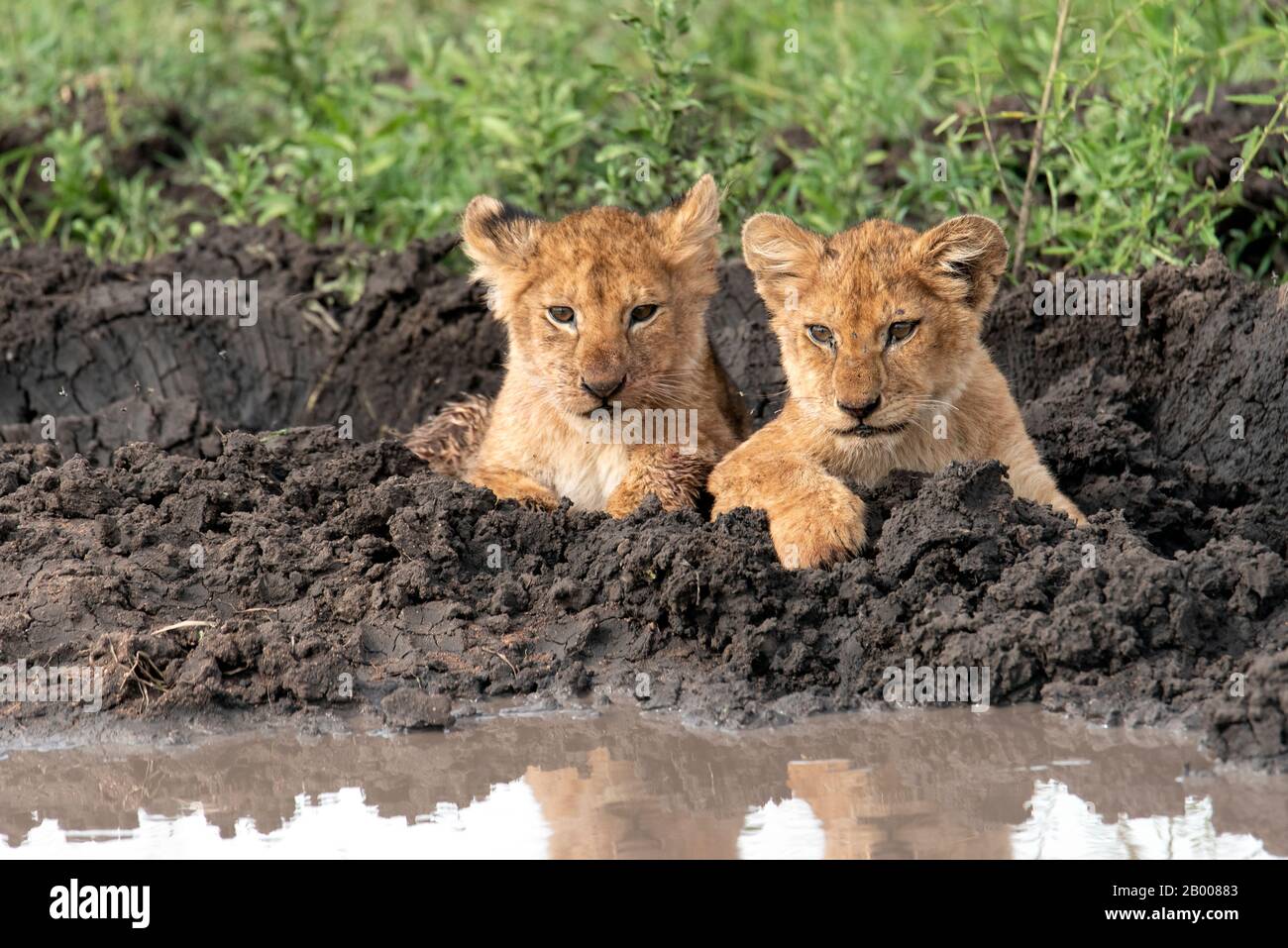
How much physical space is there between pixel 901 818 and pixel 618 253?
2.86 m

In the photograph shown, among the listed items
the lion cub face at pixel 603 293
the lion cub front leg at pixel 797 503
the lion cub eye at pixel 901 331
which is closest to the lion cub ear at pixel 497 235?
the lion cub face at pixel 603 293

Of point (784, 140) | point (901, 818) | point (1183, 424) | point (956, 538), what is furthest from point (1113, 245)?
point (901, 818)

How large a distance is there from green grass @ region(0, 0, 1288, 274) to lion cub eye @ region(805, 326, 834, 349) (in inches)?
82.9

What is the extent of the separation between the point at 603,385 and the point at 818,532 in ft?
3.35

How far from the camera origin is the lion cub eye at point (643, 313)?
638 centimetres

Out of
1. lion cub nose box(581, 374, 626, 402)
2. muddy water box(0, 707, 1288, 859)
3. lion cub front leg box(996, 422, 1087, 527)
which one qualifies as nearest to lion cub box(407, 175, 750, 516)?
lion cub nose box(581, 374, 626, 402)

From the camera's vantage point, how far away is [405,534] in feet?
19.4

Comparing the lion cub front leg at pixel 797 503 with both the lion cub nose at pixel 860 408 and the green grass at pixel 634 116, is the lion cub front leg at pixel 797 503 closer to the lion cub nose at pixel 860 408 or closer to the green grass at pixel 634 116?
the lion cub nose at pixel 860 408

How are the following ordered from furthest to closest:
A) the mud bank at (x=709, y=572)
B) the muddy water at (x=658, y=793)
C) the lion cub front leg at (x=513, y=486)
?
1. the lion cub front leg at (x=513, y=486)
2. the mud bank at (x=709, y=572)
3. the muddy water at (x=658, y=793)

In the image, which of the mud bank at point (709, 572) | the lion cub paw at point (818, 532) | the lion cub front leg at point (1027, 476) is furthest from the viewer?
the lion cub front leg at point (1027, 476)

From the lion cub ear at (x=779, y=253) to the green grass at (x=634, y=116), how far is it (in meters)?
1.85

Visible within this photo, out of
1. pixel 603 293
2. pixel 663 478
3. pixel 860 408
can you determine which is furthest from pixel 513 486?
pixel 860 408

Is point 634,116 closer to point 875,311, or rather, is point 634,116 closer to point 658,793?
point 875,311

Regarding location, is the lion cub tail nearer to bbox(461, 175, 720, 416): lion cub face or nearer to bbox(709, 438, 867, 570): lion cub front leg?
bbox(461, 175, 720, 416): lion cub face
